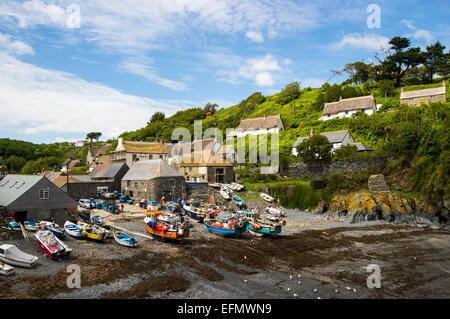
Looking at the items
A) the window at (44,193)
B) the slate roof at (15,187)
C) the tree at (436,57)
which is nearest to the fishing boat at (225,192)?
the window at (44,193)

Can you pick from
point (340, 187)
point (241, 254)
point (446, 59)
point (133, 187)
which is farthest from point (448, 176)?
point (446, 59)

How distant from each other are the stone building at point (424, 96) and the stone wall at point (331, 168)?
28.0 metres

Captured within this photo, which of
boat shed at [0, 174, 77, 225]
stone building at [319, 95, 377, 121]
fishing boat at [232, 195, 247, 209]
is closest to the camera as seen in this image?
boat shed at [0, 174, 77, 225]

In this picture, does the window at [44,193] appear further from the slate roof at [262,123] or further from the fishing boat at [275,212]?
the slate roof at [262,123]

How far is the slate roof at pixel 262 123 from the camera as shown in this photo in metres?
77.0

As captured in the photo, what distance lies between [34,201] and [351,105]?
6476cm

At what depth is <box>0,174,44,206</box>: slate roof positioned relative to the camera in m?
28.3

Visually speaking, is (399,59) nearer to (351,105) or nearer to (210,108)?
(351,105)

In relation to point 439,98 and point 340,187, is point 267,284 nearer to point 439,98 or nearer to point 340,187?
point 340,187

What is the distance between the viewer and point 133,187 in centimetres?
4638

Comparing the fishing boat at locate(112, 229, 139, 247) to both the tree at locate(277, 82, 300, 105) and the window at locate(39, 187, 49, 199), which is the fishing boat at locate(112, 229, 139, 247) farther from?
the tree at locate(277, 82, 300, 105)

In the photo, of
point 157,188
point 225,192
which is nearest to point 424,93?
point 225,192

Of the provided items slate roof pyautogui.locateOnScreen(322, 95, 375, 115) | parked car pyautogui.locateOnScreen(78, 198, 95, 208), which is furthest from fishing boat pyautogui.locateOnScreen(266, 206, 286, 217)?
slate roof pyautogui.locateOnScreen(322, 95, 375, 115)

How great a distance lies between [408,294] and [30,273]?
23.2m
